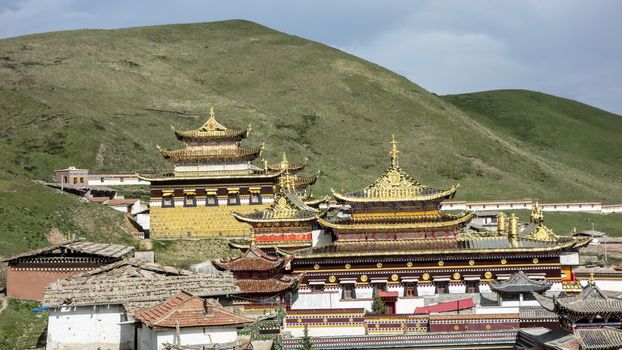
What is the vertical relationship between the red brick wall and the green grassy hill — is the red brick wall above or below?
below

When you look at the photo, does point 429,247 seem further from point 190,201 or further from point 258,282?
point 190,201

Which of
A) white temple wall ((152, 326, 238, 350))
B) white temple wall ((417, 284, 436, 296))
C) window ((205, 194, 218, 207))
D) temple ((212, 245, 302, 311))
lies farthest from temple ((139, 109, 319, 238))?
white temple wall ((152, 326, 238, 350))

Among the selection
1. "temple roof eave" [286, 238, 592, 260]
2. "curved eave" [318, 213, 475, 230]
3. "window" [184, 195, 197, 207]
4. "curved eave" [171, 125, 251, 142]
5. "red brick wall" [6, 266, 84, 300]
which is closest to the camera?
"red brick wall" [6, 266, 84, 300]

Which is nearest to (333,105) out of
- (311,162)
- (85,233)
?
(311,162)

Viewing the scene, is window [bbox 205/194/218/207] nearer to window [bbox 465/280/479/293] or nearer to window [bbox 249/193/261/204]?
window [bbox 249/193/261/204]

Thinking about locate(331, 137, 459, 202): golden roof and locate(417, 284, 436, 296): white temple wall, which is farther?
locate(331, 137, 459, 202): golden roof

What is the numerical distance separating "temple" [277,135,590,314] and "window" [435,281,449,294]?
0.05 meters

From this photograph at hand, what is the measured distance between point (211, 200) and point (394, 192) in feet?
71.6

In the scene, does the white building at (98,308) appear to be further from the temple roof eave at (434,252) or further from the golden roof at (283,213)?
the golden roof at (283,213)

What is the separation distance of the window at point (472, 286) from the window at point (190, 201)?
25.5 metres

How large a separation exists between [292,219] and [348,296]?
5.59 m

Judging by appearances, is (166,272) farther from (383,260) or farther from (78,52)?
(78,52)

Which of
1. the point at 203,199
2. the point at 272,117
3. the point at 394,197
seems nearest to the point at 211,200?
the point at 203,199

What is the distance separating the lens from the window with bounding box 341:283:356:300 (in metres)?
41.5
